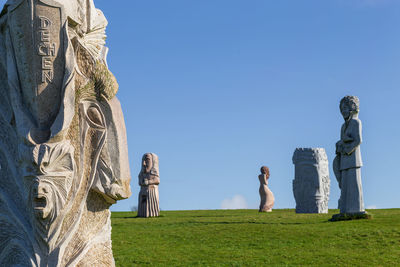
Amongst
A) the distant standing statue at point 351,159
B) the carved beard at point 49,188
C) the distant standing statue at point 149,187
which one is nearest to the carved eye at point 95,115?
the carved beard at point 49,188

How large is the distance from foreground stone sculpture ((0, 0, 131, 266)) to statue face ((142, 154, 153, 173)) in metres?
14.8

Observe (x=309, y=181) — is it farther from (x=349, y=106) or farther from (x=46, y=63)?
(x=46, y=63)

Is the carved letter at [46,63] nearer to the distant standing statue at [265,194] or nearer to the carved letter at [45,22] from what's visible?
the carved letter at [45,22]

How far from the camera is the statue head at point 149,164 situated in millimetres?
19547

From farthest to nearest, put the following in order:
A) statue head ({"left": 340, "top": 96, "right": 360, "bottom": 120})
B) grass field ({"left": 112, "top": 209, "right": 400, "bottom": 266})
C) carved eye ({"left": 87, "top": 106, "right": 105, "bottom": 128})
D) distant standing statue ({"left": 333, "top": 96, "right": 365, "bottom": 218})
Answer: statue head ({"left": 340, "top": 96, "right": 360, "bottom": 120}) → distant standing statue ({"left": 333, "top": 96, "right": 365, "bottom": 218}) → grass field ({"left": 112, "top": 209, "right": 400, "bottom": 266}) → carved eye ({"left": 87, "top": 106, "right": 105, "bottom": 128})

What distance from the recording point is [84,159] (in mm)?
4617

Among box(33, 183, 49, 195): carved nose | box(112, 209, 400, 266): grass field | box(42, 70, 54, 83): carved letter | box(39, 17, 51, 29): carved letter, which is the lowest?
box(112, 209, 400, 266): grass field

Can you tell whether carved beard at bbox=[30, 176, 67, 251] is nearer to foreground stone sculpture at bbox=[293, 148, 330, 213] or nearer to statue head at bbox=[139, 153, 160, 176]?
statue head at bbox=[139, 153, 160, 176]

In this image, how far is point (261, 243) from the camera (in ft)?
37.0

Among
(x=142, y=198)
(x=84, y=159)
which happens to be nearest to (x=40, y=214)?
(x=84, y=159)

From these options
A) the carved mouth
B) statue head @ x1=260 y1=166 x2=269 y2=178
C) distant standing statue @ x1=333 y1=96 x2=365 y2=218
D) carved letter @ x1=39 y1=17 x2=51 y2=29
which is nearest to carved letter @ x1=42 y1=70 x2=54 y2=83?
carved letter @ x1=39 y1=17 x2=51 y2=29

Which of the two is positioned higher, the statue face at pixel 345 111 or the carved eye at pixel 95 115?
the statue face at pixel 345 111

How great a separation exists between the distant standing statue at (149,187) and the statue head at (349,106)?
7926 millimetres

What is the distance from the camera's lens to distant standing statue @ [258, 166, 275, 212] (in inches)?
901
